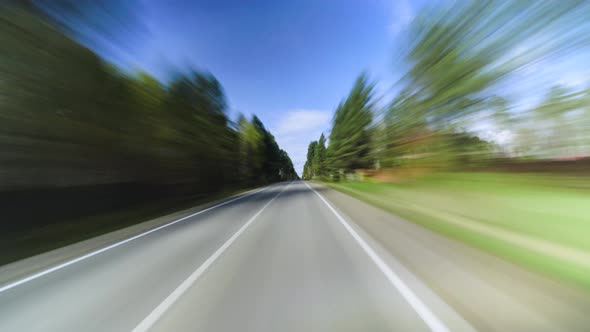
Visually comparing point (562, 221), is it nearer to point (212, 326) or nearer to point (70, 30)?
point (212, 326)

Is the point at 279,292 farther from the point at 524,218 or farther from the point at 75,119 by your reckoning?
the point at 75,119

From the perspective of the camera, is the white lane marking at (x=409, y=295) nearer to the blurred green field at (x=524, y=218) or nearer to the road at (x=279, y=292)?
the road at (x=279, y=292)

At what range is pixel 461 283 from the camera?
268 centimetres

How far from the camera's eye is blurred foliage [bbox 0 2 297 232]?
20.5ft

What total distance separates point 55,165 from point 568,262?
1324cm

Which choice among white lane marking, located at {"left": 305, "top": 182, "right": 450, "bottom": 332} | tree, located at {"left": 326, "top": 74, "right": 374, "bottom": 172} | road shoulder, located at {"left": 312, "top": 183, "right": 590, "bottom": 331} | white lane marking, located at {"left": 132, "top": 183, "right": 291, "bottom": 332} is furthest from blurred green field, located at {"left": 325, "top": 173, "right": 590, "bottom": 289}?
tree, located at {"left": 326, "top": 74, "right": 374, "bottom": 172}

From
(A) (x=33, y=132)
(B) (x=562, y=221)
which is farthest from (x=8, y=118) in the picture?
(B) (x=562, y=221)

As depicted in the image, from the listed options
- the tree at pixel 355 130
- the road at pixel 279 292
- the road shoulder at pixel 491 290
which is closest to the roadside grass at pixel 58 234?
the road at pixel 279 292

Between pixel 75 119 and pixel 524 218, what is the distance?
14315mm

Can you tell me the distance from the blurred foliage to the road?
16.1 feet

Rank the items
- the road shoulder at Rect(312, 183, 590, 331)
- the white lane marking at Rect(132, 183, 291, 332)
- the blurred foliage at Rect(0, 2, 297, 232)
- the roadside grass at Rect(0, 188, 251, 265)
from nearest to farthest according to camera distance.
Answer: the road shoulder at Rect(312, 183, 590, 331), the white lane marking at Rect(132, 183, 291, 332), the roadside grass at Rect(0, 188, 251, 265), the blurred foliage at Rect(0, 2, 297, 232)

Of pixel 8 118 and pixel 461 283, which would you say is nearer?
pixel 461 283

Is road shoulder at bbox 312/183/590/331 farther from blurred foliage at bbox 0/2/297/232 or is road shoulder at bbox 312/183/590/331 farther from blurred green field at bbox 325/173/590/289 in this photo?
blurred foliage at bbox 0/2/297/232

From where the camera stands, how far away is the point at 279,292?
9.18ft
